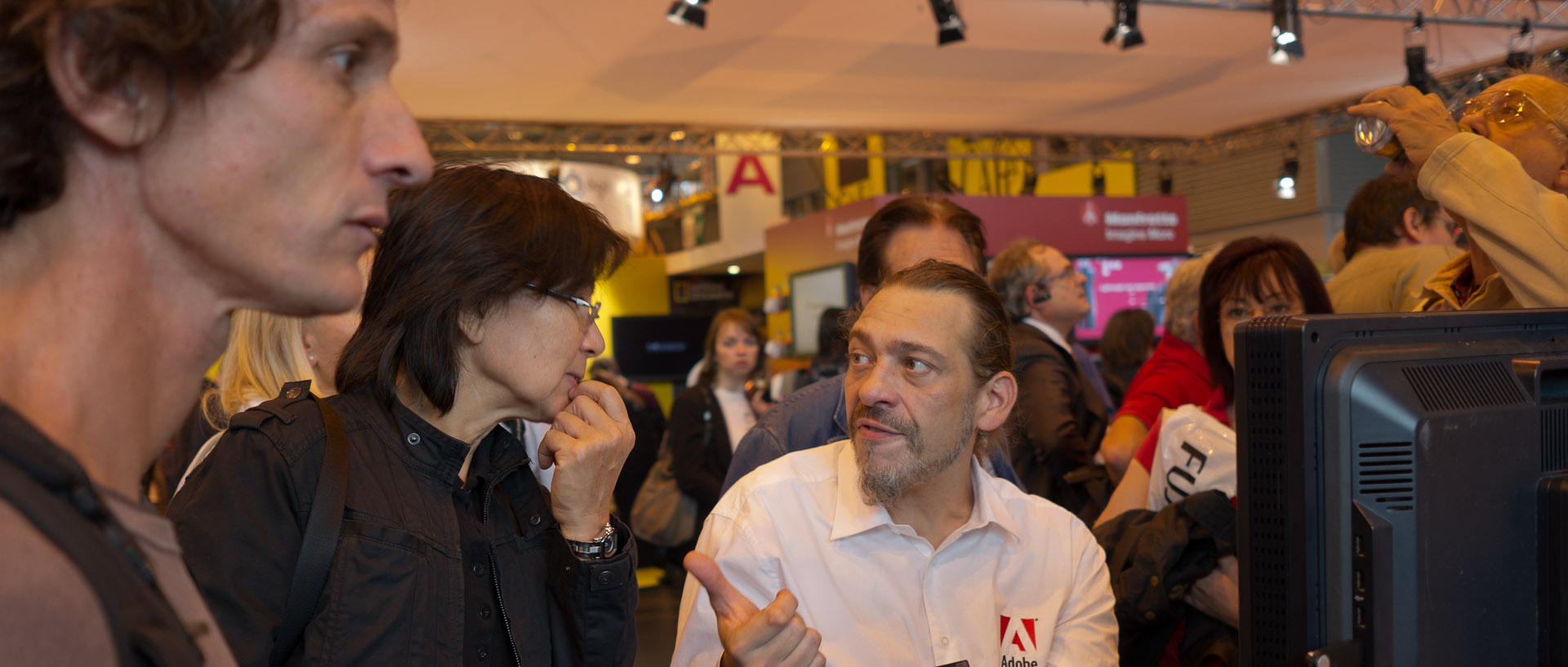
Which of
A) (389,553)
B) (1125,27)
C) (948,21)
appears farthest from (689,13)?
(389,553)

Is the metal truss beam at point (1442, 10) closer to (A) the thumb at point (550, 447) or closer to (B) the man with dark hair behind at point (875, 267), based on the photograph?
(B) the man with dark hair behind at point (875, 267)

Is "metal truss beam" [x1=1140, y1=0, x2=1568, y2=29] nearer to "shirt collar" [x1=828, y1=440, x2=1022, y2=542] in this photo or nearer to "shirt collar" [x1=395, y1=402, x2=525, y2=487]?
"shirt collar" [x1=828, y1=440, x2=1022, y2=542]

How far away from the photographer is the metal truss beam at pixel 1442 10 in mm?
7160

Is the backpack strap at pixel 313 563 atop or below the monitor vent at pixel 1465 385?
below

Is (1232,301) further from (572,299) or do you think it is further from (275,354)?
(275,354)

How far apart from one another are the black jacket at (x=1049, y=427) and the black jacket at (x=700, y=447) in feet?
7.21

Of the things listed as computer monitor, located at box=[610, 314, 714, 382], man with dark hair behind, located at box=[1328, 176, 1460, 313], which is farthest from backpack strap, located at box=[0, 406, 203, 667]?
computer monitor, located at box=[610, 314, 714, 382]

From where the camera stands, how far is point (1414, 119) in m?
1.51

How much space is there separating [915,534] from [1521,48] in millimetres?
9726

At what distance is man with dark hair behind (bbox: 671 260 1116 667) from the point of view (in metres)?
1.79

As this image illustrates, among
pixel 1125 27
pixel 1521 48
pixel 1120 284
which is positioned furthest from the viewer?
pixel 1120 284

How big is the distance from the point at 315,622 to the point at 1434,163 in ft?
5.08

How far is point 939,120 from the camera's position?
1105 centimetres

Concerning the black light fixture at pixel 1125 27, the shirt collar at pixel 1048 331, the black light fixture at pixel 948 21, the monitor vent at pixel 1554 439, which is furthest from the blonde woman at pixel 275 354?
the black light fixture at pixel 1125 27
